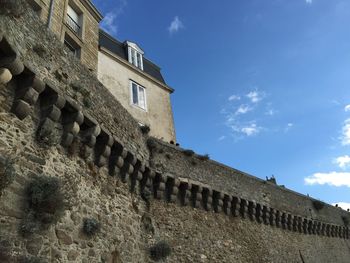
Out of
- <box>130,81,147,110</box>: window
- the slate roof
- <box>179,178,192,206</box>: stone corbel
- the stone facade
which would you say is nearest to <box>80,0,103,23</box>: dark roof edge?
the slate roof

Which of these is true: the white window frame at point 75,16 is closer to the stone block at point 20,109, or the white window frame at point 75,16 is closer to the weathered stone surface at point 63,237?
the stone block at point 20,109

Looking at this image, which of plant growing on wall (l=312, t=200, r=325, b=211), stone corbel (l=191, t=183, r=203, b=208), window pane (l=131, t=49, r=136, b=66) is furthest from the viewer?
plant growing on wall (l=312, t=200, r=325, b=211)

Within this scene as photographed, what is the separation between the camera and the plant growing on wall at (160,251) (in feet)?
29.6

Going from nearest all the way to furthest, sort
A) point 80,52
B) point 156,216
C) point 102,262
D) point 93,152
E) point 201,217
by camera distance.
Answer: point 102,262 → point 93,152 → point 156,216 → point 201,217 → point 80,52

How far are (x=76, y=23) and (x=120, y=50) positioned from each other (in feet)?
11.2

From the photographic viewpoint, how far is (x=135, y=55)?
19391 millimetres

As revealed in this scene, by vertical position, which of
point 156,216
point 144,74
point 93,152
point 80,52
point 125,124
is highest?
point 144,74

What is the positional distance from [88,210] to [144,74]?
12608 millimetres

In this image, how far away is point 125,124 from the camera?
362 inches

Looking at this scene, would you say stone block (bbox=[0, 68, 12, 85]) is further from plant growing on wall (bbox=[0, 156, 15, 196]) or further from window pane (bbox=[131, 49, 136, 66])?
window pane (bbox=[131, 49, 136, 66])

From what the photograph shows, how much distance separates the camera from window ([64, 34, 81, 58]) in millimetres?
14633

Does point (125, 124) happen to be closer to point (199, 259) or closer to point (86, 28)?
point (199, 259)

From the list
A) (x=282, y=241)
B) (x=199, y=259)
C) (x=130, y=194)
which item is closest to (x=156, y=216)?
(x=130, y=194)

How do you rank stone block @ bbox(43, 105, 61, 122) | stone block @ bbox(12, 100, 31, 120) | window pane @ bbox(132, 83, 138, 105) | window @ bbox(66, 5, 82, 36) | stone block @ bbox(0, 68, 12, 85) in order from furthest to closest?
1. window pane @ bbox(132, 83, 138, 105)
2. window @ bbox(66, 5, 82, 36)
3. stone block @ bbox(43, 105, 61, 122)
4. stone block @ bbox(12, 100, 31, 120)
5. stone block @ bbox(0, 68, 12, 85)
